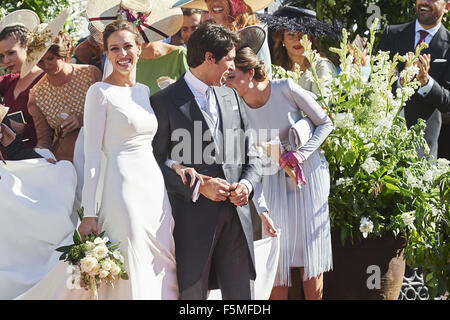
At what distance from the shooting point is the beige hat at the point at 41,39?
18.4 feet

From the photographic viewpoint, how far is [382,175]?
5.53 meters

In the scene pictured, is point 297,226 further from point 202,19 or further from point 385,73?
point 202,19

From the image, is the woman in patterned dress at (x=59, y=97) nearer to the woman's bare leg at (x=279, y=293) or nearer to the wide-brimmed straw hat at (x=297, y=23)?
the wide-brimmed straw hat at (x=297, y=23)

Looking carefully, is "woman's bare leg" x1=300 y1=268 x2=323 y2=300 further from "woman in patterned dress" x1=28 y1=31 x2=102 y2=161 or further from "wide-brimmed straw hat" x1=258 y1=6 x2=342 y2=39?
"wide-brimmed straw hat" x1=258 y1=6 x2=342 y2=39

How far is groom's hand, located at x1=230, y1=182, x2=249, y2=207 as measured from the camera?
14.3 feet

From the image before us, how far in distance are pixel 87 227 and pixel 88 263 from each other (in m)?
0.23

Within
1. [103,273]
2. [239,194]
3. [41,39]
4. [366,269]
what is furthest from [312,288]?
[41,39]

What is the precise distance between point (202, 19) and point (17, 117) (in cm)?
157

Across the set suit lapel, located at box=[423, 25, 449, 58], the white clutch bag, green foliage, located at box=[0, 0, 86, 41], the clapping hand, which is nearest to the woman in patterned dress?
the white clutch bag

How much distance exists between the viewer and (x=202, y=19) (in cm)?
632

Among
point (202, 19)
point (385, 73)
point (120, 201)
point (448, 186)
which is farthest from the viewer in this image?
point (202, 19)

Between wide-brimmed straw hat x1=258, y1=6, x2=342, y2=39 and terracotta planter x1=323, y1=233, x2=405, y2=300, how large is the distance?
5.71 ft

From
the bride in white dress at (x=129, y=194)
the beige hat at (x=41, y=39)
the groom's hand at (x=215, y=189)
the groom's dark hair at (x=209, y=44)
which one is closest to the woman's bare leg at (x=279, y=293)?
the bride in white dress at (x=129, y=194)
